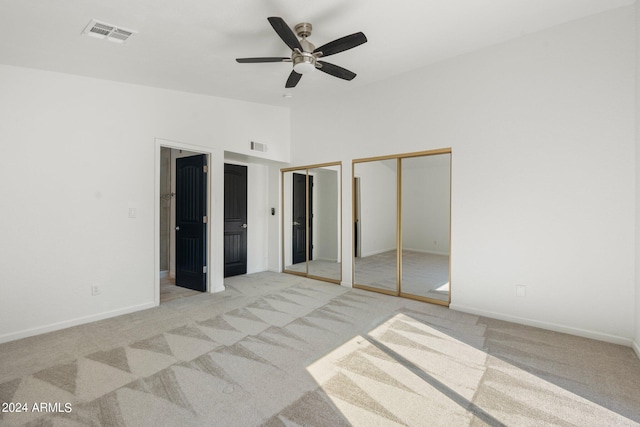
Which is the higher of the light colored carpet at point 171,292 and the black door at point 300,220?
the black door at point 300,220

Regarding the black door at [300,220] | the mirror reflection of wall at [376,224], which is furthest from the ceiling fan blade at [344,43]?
the black door at [300,220]

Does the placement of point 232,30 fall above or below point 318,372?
above

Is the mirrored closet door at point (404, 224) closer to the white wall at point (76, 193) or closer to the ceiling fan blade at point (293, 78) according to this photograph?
the ceiling fan blade at point (293, 78)

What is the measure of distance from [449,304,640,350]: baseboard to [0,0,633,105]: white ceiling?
319cm

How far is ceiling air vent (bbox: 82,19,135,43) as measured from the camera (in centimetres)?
261

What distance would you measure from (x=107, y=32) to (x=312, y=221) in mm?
3943

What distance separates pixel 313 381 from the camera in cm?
229

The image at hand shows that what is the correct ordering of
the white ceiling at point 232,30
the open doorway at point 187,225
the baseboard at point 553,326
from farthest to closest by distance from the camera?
the open doorway at point 187,225
the baseboard at point 553,326
the white ceiling at point 232,30

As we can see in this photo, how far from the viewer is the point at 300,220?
596cm

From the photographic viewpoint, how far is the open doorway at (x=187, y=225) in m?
4.75

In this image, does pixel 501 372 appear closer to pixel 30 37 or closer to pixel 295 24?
pixel 295 24

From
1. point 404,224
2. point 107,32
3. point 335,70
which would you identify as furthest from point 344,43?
point 404,224

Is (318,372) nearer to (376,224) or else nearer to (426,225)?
(426,225)

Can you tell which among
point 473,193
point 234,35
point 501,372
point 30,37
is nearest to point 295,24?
point 234,35
